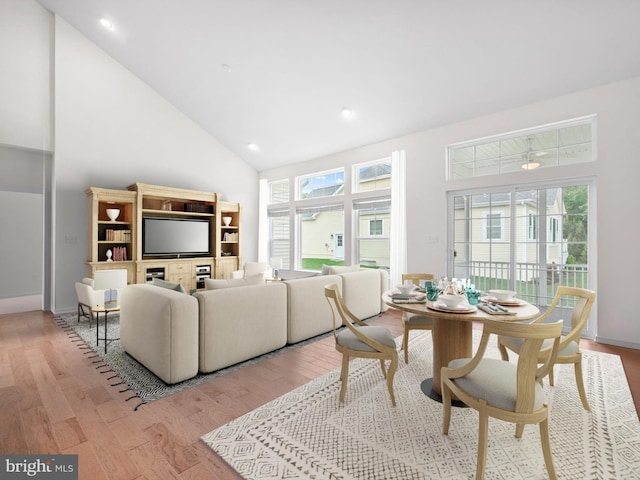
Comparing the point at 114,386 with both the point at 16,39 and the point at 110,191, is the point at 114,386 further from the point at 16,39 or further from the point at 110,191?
the point at 16,39

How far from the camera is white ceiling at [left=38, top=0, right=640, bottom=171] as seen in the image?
10.5ft

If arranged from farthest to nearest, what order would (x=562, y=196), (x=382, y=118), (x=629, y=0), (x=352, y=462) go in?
(x=382, y=118) < (x=562, y=196) < (x=629, y=0) < (x=352, y=462)

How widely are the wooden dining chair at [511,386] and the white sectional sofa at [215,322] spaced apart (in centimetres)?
192

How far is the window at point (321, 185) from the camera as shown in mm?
6668

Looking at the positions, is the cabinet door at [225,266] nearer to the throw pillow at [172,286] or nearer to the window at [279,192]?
the window at [279,192]

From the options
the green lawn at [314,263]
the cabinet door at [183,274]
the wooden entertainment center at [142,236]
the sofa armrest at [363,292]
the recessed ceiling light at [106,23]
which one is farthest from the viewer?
the green lawn at [314,263]

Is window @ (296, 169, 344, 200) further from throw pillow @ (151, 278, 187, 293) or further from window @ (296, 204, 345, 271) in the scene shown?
throw pillow @ (151, 278, 187, 293)

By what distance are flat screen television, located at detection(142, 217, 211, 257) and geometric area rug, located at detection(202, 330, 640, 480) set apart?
15.6 feet

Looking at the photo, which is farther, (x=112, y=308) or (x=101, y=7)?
(x=101, y=7)

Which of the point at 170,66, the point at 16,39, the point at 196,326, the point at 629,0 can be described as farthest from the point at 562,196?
the point at 16,39

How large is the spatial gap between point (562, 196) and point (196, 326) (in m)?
4.64

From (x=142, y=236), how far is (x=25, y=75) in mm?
3023

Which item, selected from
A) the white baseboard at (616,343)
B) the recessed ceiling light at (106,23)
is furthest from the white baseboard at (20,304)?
the white baseboard at (616,343)

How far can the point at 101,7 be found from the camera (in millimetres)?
4684
